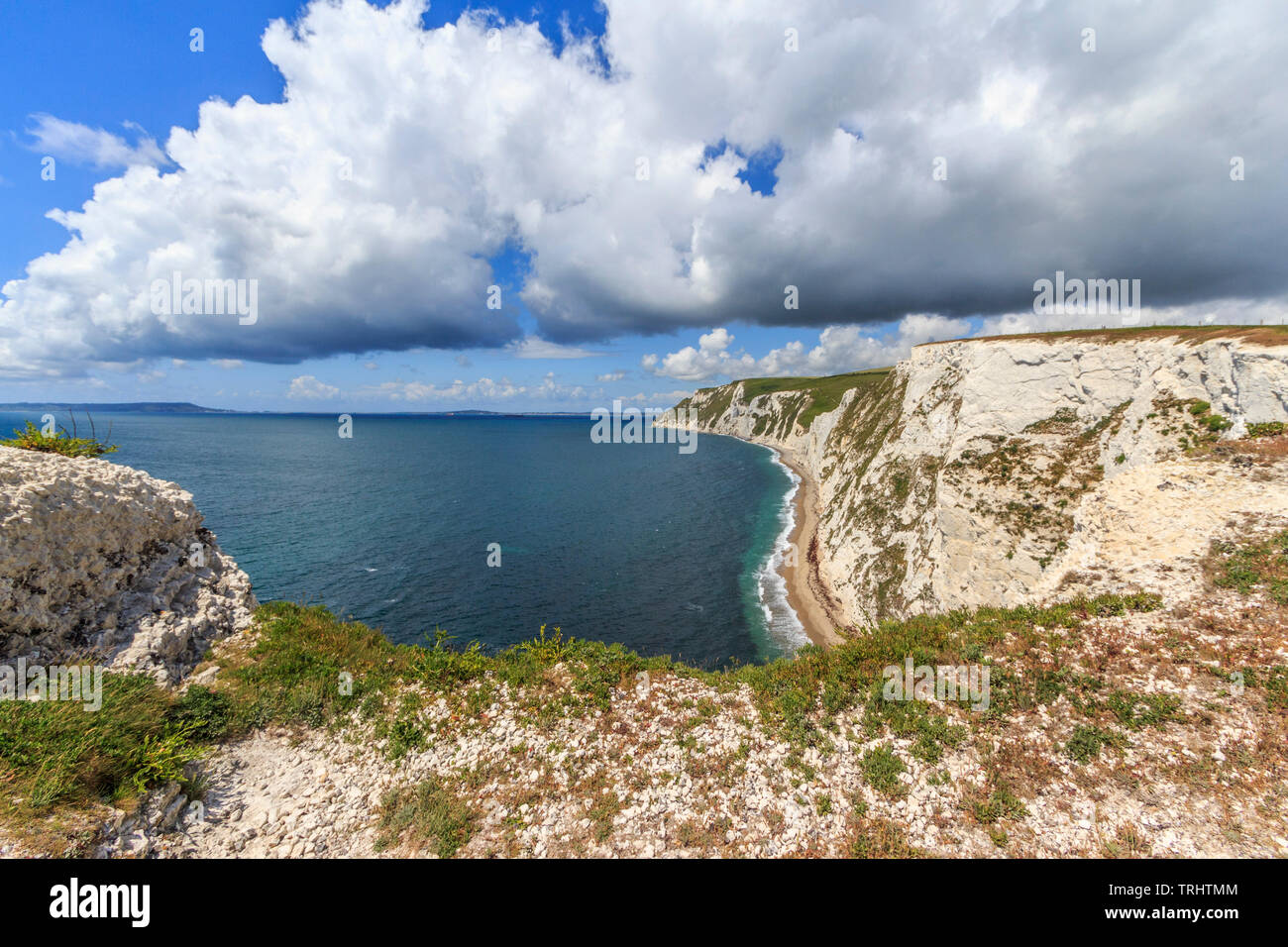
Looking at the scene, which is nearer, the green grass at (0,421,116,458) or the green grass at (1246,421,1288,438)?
the green grass at (0,421,116,458)

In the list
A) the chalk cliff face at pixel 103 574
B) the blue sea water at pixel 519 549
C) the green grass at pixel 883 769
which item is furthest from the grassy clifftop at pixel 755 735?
the blue sea water at pixel 519 549

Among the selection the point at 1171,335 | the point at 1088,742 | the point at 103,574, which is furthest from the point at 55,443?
the point at 1171,335

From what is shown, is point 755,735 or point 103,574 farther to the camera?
point 103,574

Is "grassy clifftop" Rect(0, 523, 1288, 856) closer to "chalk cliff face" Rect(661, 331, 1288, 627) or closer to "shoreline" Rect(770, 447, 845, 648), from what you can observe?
"chalk cliff face" Rect(661, 331, 1288, 627)

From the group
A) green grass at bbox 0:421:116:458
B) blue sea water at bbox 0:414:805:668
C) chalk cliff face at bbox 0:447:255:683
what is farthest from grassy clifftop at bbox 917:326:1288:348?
green grass at bbox 0:421:116:458

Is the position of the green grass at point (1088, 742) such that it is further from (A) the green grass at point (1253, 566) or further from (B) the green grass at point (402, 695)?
(A) the green grass at point (1253, 566)

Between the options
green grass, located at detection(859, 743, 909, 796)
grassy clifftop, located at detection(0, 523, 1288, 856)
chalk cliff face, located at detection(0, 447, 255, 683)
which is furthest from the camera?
chalk cliff face, located at detection(0, 447, 255, 683)

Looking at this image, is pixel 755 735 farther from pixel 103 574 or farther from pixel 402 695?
pixel 103 574
